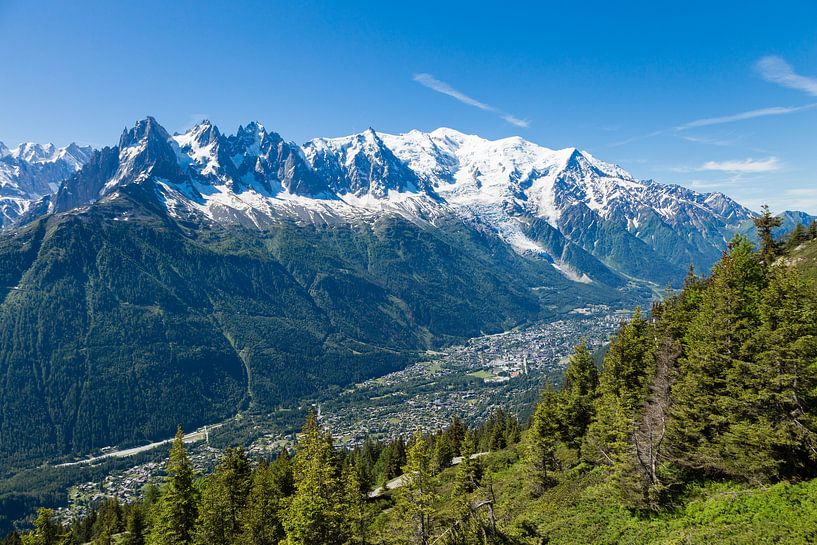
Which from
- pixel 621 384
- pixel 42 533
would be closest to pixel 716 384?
pixel 621 384

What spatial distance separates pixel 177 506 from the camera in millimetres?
45969

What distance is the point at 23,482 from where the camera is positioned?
7771 inches

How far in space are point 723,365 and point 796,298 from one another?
7.20m

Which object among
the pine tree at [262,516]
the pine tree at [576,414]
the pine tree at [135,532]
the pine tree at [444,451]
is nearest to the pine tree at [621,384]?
the pine tree at [576,414]

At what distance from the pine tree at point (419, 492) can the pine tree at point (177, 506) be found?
28.4m

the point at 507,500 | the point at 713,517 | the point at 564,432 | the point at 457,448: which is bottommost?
the point at 457,448

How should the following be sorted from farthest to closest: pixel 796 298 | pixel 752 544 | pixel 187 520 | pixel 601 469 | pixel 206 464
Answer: pixel 206 464 < pixel 187 520 < pixel 601 469 < pixel 796 298 < pixel 752 544

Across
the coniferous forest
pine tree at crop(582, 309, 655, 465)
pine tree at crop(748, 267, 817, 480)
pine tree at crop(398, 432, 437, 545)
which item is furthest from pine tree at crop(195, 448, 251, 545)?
pine tree at crop(748, 267, 817, 480)

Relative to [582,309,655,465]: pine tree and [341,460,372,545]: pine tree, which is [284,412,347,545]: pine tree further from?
[582,309,655,465]: pine tree

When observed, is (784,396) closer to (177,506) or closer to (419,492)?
(419,492)

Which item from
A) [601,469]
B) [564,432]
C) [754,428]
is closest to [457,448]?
[564,432]

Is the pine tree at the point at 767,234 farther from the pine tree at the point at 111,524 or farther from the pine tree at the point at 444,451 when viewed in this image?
the pine tree at the point at 111,524

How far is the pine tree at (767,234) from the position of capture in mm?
84000

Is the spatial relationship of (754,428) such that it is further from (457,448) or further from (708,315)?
(457,448)
